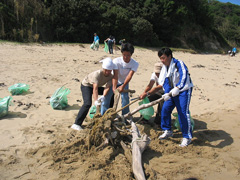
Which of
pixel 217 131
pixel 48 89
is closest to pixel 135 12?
pixel 48 89

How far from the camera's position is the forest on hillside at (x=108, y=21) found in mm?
14883

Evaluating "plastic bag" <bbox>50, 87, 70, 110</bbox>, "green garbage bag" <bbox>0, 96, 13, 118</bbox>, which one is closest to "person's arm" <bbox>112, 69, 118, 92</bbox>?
"plastic bag" <bbox>50, 87, 70, 110</bbox>

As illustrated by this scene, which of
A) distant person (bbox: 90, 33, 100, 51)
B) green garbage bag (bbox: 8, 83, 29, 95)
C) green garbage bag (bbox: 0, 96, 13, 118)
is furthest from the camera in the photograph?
distant person (bbox: 90, 33, 100, 51)

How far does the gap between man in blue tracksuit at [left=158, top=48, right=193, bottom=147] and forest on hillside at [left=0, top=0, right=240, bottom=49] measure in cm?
1242

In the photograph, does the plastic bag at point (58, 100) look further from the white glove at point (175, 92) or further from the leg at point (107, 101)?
the white glove at point (175, 92)

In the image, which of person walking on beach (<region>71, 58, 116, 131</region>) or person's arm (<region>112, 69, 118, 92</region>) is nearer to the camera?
person walking on beach (<region>71, 58, 116, 131</region>)

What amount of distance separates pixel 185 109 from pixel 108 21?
690 inches

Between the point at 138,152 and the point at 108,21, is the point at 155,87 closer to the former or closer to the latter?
the point at 138,152

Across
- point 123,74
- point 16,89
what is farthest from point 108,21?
point 123,74

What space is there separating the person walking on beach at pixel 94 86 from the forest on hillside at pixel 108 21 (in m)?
11.6

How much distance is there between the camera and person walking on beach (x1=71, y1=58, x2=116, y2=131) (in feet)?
11.2

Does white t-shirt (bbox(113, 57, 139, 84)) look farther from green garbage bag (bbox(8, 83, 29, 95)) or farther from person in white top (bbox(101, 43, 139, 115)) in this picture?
green garbage bag (bbox(8, 83, 29, 95))

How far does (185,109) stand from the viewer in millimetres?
3309

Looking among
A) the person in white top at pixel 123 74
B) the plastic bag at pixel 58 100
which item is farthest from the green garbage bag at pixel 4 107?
the person in white top at pixel 123 74
